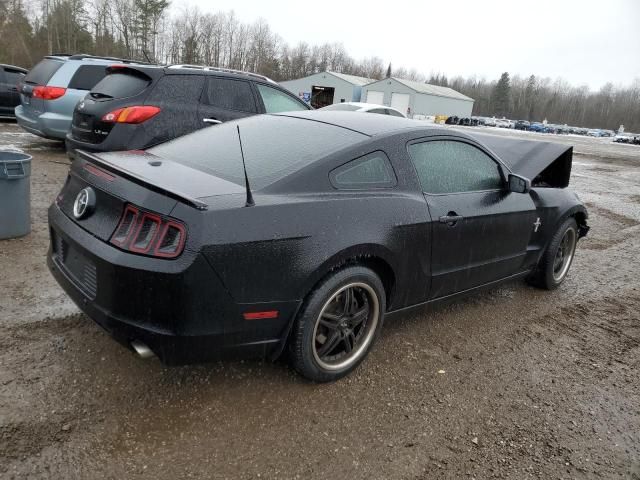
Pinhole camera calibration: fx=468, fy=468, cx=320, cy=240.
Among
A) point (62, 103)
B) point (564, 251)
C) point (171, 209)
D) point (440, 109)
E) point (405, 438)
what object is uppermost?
point (440, 109)

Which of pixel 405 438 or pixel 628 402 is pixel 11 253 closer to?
pixel 405 438

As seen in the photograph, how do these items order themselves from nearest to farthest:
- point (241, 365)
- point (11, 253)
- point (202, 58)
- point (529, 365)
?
point (241, 365)
point (529, 365)
point (11, 253)
point (202, 58)

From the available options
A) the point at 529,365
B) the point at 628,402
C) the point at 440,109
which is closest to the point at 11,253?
the point at 529,365

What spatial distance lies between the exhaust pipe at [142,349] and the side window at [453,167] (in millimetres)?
1987

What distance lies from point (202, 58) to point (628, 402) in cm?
8799

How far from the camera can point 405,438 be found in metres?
2.44

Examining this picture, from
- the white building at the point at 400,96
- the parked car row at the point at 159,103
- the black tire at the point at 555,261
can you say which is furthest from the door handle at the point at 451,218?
the white building at the point at 400,96

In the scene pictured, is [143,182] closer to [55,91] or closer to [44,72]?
[55,91]

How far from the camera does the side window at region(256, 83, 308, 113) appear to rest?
22.8 feet

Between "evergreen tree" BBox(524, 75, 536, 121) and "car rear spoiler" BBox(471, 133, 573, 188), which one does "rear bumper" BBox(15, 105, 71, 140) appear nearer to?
"car rear spoiler" BBox(471, 133, 573, 188)

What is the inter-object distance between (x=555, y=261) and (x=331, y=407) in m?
3.21

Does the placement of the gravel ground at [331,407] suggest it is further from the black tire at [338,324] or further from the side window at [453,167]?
the side window at [453,167]

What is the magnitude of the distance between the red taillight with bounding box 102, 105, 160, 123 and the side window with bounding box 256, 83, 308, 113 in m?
1.79

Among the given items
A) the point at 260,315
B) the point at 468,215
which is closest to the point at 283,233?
the point at 260,315
